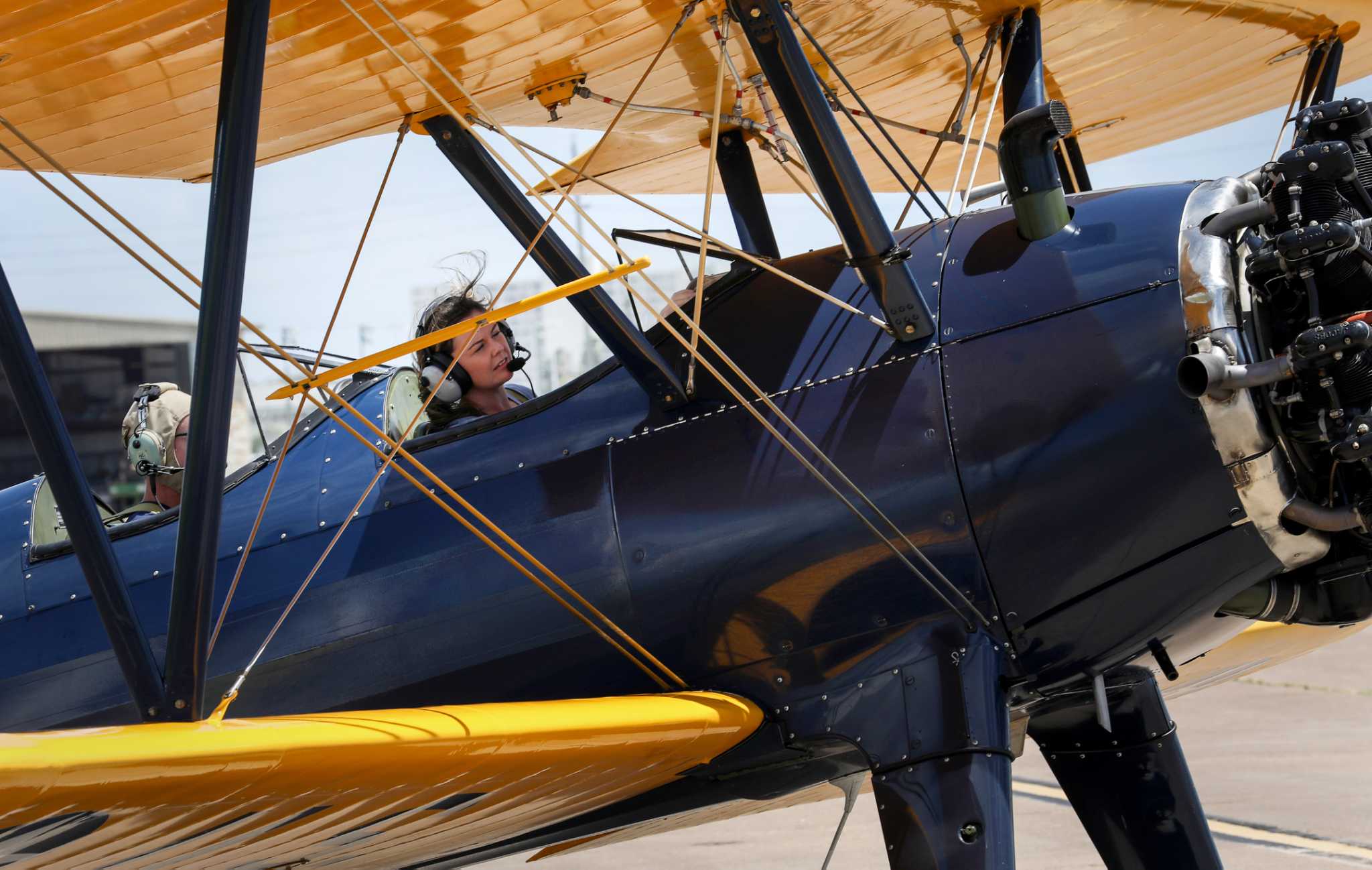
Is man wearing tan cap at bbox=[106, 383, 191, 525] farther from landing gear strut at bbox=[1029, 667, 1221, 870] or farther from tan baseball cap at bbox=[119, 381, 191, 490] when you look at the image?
landing gear strut at bbox=[1029, 667, 1221, 870]

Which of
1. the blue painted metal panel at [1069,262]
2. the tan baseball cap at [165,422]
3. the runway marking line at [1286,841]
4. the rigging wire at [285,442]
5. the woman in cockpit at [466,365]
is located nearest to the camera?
the blue painted metal panel at [1069,262]

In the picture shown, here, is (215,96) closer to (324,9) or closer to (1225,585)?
(324,9)

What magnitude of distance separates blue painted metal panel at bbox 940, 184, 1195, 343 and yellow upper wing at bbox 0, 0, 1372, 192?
1.20 meters

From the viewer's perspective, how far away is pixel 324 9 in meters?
3.84

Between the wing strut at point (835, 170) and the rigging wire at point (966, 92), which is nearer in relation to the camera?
the wing strut at point (835, 170)

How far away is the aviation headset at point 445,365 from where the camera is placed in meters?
4.16

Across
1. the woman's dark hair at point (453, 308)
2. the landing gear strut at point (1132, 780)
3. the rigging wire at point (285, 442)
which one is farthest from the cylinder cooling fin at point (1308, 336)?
the woman's dark hair at point (453, 308)

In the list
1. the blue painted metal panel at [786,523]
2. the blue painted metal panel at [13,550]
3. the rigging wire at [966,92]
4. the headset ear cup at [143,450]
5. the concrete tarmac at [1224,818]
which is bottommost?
the concrete tarmac at [1224,818]

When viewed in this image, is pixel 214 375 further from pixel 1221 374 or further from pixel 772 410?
pixel 1221 374

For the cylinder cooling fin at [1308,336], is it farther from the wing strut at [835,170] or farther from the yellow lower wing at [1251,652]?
the yellow lower wing at [1251,652]

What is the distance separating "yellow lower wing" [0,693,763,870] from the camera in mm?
2254

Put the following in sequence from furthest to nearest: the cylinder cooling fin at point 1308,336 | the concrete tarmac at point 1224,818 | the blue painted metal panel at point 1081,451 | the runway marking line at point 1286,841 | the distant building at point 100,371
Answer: the distant building at point 100,371
the concrete tarmac at point 1224,818
the runway marking line at point 1286,841
the blue painted metal panel at point 1081,451
the cylinder cooling fin at point 1308,336

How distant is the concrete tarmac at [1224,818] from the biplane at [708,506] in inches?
67.6

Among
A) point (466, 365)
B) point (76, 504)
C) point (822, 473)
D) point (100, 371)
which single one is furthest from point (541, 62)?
point (100, 371)
